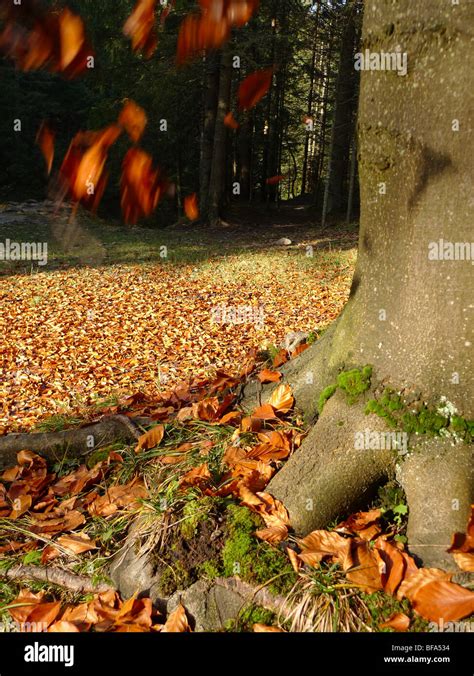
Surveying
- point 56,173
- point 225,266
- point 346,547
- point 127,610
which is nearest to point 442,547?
point 346,547

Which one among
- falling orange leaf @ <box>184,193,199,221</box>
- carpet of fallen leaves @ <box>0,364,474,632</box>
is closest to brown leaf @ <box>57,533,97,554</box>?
carpet of fallen leaves @ <box>0,364,474,632</box>

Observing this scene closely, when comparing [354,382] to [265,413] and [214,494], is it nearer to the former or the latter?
[265,413]

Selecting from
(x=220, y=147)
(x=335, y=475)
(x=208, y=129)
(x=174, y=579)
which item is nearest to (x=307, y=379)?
(x=335, y=475)

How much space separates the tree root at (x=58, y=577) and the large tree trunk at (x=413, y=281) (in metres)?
0.85

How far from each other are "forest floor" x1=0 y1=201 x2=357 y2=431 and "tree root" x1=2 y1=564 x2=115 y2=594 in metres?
1.85

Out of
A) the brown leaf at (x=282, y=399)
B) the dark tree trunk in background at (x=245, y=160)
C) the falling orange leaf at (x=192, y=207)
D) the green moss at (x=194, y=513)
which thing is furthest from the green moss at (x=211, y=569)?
the dark tree trunk in background at (x=245, y=160)

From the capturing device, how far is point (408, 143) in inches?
85.1

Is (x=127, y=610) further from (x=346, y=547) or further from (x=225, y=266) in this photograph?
(x=225, y=266)

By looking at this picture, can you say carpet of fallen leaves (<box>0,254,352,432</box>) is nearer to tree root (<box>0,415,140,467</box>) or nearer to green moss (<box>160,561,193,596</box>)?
tree root (<box>0,415,140,467</box>)

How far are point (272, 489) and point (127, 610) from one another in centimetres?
76

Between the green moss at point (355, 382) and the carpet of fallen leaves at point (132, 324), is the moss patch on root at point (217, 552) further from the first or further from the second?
the carpet of fallen leaves at point (132, 324)

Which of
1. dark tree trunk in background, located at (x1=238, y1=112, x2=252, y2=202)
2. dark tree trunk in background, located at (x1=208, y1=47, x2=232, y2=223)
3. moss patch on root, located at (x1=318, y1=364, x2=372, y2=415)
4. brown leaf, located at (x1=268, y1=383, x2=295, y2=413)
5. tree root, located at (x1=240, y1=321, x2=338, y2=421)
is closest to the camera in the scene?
moss patch on root, located at (x1=318, y1=364, x2=372, y2=415)

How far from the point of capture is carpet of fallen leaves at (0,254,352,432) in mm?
4926
